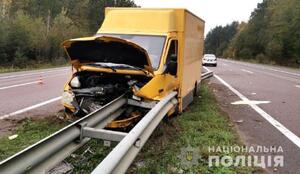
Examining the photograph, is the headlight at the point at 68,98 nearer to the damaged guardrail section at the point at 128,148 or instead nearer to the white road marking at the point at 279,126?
the damaged guardrail section at the point at 128,148

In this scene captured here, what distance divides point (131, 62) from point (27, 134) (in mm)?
2376

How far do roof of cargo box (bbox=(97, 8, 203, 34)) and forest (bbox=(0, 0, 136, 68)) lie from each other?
3146 centimetres

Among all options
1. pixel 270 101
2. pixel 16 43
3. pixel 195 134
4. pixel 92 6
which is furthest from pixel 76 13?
pixel 195 134

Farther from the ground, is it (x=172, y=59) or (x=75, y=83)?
(x=172, y=59)

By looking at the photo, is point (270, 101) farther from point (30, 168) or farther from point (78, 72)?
point (30, 168)

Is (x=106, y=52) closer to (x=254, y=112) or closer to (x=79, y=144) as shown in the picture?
(x=79, y=144)

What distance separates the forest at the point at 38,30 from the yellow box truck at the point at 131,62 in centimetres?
3210

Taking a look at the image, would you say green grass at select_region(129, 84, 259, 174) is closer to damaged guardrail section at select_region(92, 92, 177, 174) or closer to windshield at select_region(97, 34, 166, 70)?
damaged guardrail section at select_region(92, 92, 177, 174)

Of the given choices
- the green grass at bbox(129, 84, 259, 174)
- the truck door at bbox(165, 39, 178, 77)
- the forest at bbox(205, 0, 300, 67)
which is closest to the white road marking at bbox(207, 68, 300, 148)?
the green grass at bbox(129, 84, 259, 174)

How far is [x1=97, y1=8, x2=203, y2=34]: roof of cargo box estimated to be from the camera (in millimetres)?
9078

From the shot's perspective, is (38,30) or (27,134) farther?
(38,30)

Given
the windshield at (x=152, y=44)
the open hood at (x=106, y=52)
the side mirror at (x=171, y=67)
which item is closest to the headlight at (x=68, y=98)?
the open hood at (x=106, y=52)

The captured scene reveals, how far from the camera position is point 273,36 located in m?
74.6

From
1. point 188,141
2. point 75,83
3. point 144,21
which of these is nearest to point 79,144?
point 188,141
